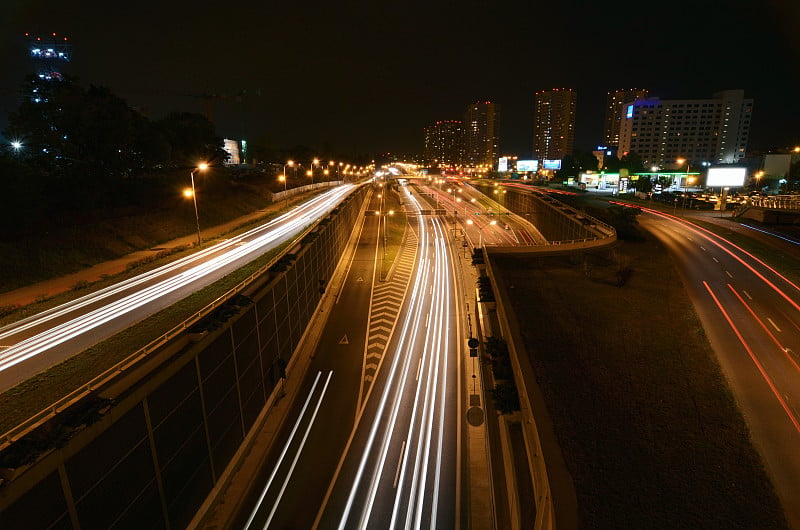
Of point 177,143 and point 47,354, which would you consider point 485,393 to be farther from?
point 177,143

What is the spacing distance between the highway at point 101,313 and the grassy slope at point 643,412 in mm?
19672

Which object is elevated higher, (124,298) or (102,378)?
(124,298)

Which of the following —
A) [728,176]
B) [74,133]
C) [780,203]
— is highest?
[74,133]

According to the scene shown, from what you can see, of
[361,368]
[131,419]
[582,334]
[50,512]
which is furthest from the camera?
[582,334]

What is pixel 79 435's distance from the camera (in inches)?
299

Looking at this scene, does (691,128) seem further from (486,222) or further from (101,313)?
(101,313)

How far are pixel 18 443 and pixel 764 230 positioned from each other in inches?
2518

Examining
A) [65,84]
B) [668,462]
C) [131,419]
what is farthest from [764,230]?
[65,84]

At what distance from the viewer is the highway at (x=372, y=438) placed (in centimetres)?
1254

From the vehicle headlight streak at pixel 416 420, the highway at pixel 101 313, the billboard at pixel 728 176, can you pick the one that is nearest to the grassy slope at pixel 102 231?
the highway at pixel 101 313

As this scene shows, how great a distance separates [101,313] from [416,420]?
52.8 feet

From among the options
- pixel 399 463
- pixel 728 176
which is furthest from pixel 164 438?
pixel 728 176

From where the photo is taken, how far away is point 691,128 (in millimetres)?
173000

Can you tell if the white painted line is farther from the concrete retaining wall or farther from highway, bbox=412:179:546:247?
highway, bbox=412:179:546:247
